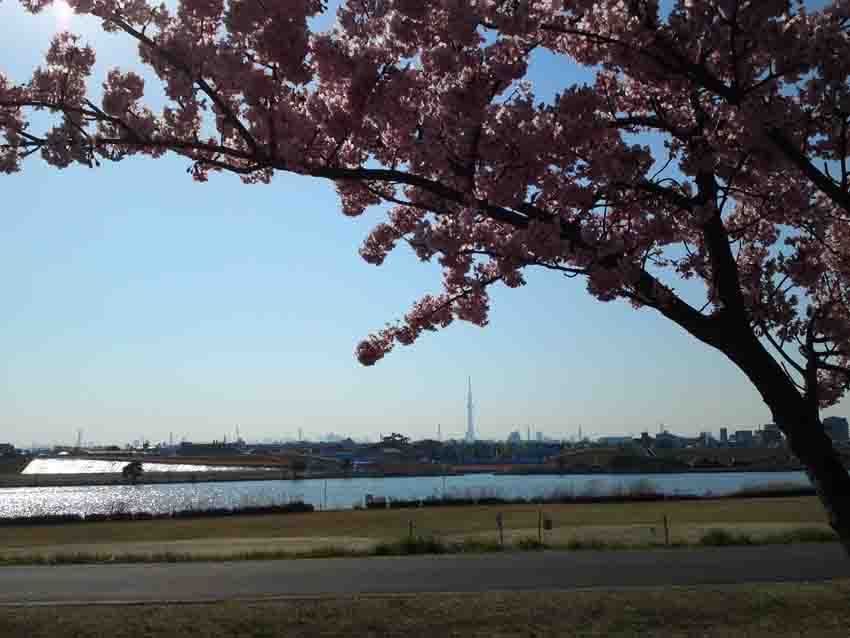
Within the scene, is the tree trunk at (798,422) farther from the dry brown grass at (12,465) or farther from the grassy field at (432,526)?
the dry brown grass at (12,465)

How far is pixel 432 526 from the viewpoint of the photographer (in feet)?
128

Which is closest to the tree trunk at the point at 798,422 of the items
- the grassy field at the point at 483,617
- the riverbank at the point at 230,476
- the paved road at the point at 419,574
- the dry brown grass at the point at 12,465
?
the grassy field at the point at 483,617

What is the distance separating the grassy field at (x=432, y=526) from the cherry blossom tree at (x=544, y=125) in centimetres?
1906

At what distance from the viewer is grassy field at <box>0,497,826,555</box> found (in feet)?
94.1

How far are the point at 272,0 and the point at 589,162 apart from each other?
10.7 feet

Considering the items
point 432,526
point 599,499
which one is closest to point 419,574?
point 432,526

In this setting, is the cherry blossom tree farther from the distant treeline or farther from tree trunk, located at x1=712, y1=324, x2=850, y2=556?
the distant treeline

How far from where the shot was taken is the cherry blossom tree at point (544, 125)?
22.5 feet

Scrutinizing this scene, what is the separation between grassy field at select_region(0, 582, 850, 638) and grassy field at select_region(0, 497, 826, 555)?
507 inches

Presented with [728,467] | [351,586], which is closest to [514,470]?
[728,467]

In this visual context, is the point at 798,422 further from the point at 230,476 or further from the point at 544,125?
the point at 230,476

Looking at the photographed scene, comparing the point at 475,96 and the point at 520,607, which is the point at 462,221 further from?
the point at 520,607

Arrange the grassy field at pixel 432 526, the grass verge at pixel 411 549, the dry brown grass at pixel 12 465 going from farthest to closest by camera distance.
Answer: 1. the dry brown grass at pixel 12 465
2. the grassy field at pixel 432 526
3. the grass verge at pixel 411 549

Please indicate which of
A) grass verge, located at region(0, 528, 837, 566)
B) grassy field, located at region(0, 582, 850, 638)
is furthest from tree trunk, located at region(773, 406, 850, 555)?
grass verge, located at region(0, 528, 837, 566)
